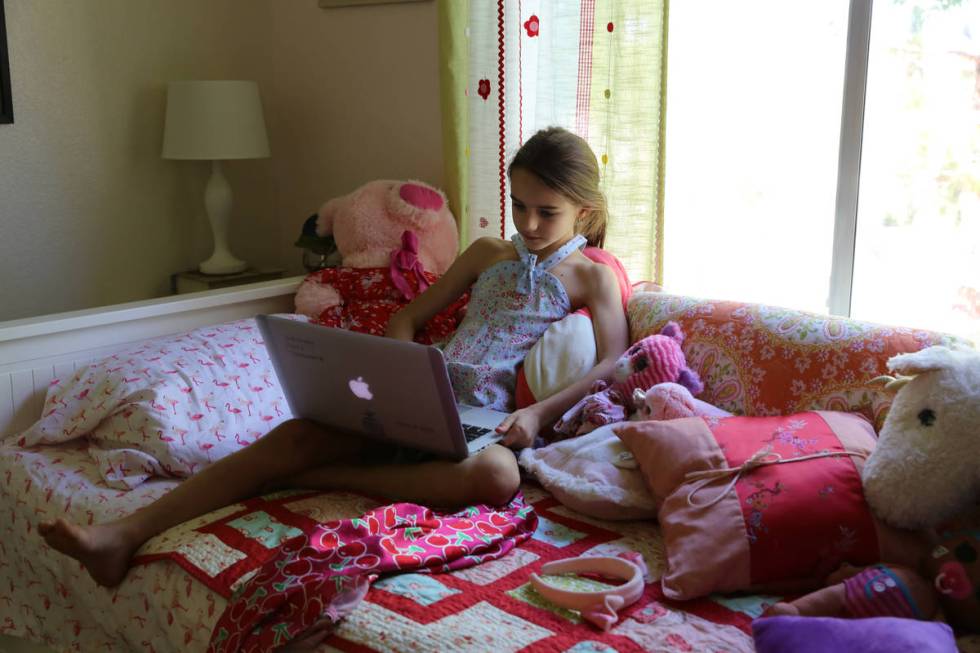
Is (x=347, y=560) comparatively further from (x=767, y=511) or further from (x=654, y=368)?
(x=654, y=368)

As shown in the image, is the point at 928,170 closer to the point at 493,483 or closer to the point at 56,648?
the point at 493,483

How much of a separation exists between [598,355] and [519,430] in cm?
31

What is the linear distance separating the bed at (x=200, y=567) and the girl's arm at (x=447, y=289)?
1.24ft

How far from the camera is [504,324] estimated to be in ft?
6.77

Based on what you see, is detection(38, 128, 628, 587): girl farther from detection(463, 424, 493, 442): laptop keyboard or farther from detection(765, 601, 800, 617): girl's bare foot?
detection(765, 601, 800, 617): girl's bare foot

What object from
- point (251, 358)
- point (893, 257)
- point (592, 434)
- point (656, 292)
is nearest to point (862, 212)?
point (893, 257)

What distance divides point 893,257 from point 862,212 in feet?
0.39

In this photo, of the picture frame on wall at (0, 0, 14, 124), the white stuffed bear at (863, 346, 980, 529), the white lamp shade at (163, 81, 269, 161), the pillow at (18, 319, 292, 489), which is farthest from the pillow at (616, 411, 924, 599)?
the picture frame on wall at (0, 0, 14, 124)

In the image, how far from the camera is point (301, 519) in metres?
1.61

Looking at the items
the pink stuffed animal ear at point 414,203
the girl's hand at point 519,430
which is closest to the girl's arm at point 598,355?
the girl's hand at point 519,430

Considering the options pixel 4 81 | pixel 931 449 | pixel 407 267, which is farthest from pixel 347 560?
pixel 4 81

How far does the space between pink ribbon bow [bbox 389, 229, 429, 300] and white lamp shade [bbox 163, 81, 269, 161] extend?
25.7 inches

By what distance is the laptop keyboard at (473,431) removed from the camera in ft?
5.83

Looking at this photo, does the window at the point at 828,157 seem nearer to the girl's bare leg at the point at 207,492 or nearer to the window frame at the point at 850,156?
the window frame at the point at 850,156
